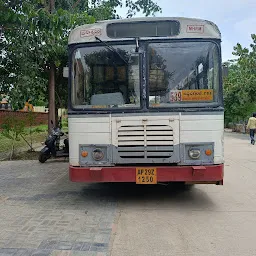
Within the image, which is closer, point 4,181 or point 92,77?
point 92,77

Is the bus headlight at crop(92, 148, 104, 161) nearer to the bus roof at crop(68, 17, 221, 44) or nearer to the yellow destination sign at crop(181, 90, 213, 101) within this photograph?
the yellow destination sign at crop(181, 90, 213, 101)

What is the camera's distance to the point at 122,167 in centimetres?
583

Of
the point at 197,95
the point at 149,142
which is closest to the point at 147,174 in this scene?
the point at 149,142

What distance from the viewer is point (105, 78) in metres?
5.95

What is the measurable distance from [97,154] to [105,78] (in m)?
1.29

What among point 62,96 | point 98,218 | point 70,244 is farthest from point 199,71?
point 62,96

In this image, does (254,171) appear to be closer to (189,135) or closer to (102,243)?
(189,135)

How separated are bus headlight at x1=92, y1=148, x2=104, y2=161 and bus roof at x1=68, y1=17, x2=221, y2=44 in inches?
73.4

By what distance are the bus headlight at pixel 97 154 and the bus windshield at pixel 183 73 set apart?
1147 millimetres

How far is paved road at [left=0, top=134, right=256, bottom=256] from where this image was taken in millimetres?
4242

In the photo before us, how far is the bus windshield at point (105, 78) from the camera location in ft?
19.3

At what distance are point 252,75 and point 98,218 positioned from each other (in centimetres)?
2388

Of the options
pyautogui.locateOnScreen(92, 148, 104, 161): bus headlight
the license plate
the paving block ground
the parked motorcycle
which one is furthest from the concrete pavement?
the parked motorcycle

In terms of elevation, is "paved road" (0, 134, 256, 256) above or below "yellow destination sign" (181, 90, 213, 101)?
below
